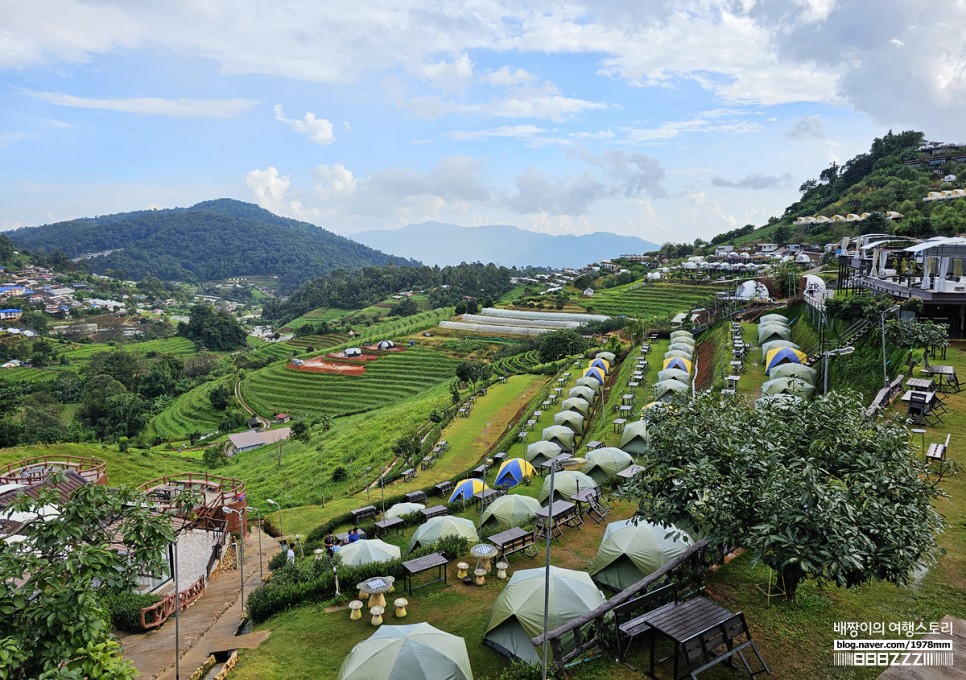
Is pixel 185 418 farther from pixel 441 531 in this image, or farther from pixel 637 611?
pixel 637 611

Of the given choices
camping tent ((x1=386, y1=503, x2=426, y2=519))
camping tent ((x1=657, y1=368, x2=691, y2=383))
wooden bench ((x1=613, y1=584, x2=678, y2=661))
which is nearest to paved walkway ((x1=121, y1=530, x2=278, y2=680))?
camping tent ((x1=386, y1=503, x2=426, y2=519))

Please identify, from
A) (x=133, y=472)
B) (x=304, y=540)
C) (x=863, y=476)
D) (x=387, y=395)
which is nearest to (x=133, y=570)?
(x=863, y=476)

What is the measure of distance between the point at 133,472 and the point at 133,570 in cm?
2713

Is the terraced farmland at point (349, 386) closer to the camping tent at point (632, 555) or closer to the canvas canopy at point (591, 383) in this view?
the canvas canopy at point (591, 383)

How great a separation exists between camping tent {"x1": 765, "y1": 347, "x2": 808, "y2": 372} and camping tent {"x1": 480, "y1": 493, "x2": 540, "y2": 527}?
1469 cm

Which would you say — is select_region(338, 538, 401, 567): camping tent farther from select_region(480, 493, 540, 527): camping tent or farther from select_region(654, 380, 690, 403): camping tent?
select_region(654, 380, 690, 403): camping tent

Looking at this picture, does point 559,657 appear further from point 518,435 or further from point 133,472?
point 133,472

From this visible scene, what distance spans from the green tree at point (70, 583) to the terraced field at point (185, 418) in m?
53.4

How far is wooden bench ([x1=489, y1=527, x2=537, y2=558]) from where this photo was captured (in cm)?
1226

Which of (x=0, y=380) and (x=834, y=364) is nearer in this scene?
(x=834, y=364)

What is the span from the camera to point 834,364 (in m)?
21.5

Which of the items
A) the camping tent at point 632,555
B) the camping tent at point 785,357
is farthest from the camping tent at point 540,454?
the camping tent at point 632,555

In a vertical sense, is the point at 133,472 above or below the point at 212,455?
above

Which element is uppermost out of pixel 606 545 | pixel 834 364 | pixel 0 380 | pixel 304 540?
pixel 834 364
